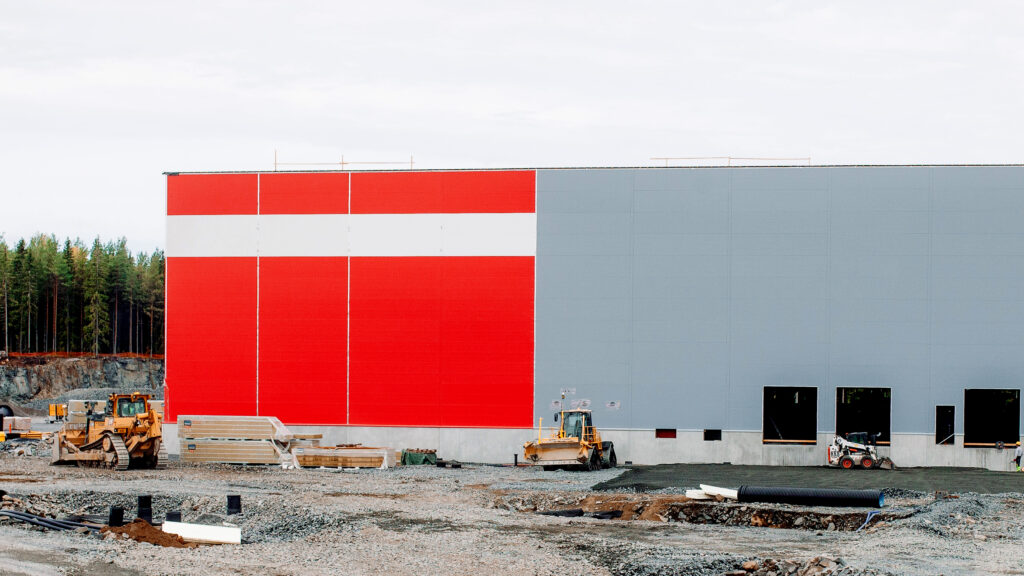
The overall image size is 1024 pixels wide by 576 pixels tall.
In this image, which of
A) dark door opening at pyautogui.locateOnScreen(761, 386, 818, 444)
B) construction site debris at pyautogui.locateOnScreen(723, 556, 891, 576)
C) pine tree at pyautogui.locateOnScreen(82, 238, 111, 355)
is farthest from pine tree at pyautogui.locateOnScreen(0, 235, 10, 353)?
construction site debris at pyautogui.locateOnScreen(723, 556, 891, 576)

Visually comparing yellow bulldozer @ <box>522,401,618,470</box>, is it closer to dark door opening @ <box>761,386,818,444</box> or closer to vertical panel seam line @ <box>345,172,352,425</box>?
dark door opening @ <box>761,386,818,444</box>

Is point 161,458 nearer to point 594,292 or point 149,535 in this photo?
point 594,292

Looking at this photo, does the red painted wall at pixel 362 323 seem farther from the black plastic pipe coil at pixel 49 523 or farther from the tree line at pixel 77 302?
the tree line at pixel 77 302

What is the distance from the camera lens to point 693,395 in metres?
38.5

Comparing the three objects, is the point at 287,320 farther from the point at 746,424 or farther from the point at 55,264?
the point at 55,264

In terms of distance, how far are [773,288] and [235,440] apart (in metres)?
19.6

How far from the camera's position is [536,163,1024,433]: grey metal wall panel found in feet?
124

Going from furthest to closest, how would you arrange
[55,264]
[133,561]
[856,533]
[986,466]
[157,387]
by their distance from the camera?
1. [55,264]
2. [157,387]
3. [986,466]
4. [856,533]
5. [133,561]

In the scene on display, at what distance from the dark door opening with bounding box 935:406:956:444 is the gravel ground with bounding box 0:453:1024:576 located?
467 inches

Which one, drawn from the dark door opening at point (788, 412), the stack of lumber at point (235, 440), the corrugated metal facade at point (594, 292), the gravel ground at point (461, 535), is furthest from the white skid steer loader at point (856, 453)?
the stack of lumber at point (235, 440)

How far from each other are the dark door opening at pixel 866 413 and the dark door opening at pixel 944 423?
5.40 ft

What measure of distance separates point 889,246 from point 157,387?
86917mm

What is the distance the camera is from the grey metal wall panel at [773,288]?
1492 inches

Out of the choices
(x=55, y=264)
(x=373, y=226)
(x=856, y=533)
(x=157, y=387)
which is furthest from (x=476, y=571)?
(x=55, y=264)
